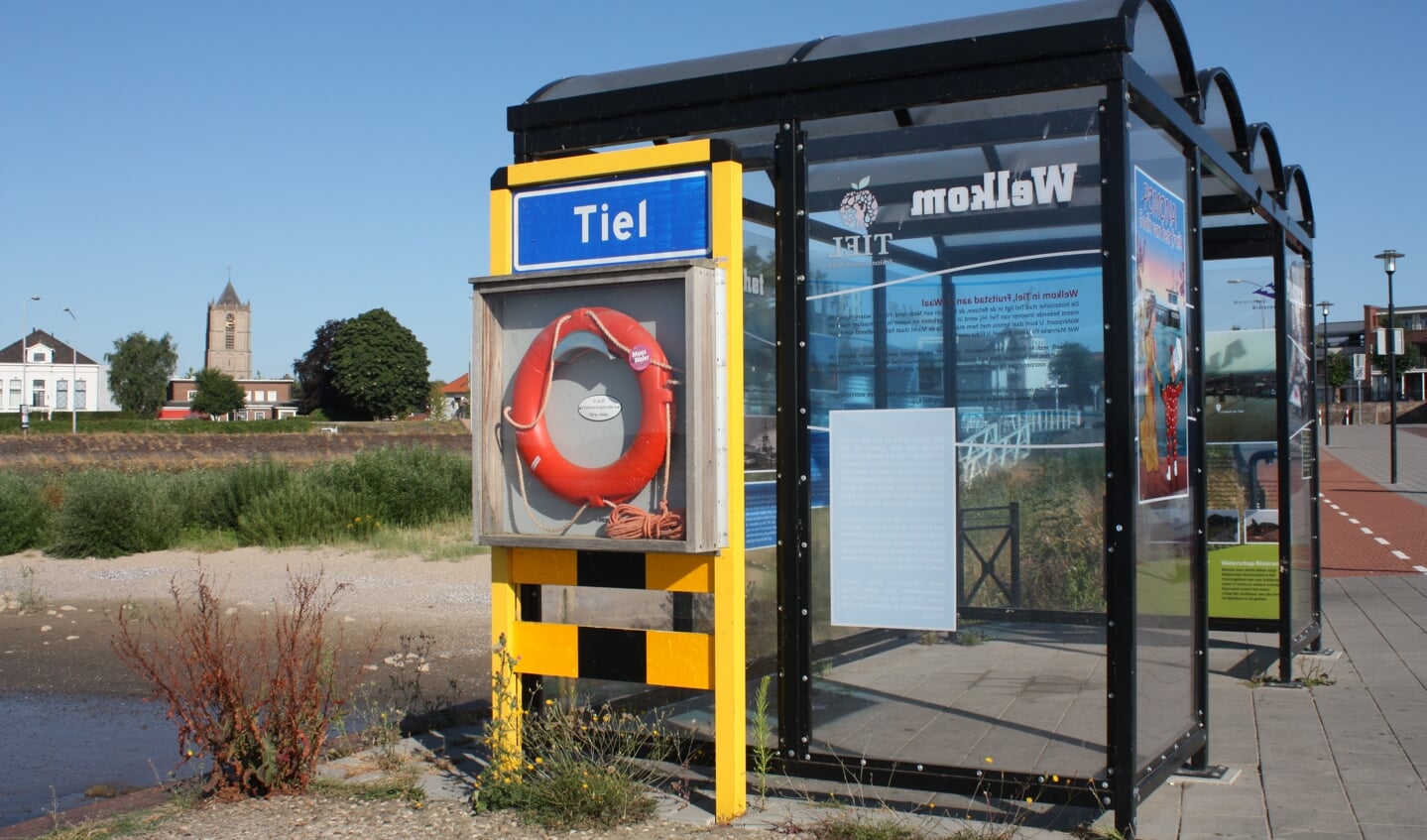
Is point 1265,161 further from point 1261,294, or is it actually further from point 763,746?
point 763,746

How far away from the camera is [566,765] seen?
500cm

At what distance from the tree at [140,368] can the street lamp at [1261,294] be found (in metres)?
A: 128

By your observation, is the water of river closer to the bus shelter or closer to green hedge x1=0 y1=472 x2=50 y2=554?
the bus shelter

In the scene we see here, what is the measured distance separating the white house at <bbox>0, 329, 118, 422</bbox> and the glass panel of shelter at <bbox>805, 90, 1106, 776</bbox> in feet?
368

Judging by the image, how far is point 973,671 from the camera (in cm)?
605

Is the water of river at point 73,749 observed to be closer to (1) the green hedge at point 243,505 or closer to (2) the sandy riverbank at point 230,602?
(2) the sandy riverbank at point 230,602

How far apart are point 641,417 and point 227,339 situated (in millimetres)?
177419

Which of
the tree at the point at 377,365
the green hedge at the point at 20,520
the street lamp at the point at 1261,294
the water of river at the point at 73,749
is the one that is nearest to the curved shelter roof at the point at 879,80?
the street lamp at the point at 1261,294

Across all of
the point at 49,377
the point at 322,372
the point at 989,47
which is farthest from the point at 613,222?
the point at 49,377

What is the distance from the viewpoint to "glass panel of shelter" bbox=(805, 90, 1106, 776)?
189 inches

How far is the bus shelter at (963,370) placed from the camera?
4.71 m

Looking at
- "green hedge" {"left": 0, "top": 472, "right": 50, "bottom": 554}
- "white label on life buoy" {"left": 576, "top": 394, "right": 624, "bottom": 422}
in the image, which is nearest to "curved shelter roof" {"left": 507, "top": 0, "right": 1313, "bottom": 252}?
"white label on life buoy" {"left": 576, "top": 394, "right": 624, "bottom": 422}

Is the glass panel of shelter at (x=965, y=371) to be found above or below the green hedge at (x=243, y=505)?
above

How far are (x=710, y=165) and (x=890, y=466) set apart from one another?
1352 millimetres
